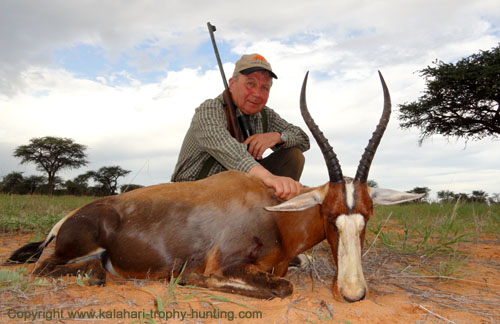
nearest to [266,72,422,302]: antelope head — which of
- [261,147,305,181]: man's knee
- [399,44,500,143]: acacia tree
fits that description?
[261,147,305,181]: man's knee

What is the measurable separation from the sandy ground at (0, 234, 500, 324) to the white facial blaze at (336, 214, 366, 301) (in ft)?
0.30

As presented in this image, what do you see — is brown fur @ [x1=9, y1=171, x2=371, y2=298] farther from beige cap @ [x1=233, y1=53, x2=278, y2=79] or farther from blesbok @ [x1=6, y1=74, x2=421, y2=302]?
beige cap @ [x1=233, y1=53, x2=278, y2=79]

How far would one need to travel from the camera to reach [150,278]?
10.2ft

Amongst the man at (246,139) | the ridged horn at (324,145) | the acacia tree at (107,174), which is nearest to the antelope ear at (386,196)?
the ridged horn at (324,145)

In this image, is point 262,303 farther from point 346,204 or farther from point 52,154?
point 52,154

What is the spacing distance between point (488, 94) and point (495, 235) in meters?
10.0

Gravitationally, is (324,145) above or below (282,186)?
above

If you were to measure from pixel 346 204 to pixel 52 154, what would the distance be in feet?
94.3

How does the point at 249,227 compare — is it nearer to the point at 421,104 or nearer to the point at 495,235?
the point at 495,235

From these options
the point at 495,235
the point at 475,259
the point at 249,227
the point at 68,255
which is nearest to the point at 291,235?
the point at 249,227

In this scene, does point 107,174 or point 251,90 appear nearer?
point 251,90

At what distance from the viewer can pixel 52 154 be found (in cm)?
2791

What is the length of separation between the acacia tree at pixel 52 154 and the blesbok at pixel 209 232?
1034 inches

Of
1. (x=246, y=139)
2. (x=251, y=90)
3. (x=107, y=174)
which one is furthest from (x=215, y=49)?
(x=107, y=174)
